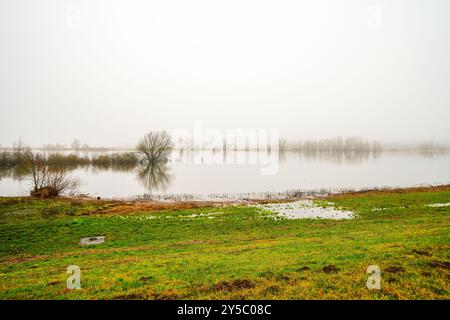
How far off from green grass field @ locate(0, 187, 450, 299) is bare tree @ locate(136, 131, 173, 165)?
68.1m

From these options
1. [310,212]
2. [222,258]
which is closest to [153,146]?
[310,212]

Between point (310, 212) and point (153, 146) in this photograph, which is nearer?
point (310, 212)

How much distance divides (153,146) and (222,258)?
274ft

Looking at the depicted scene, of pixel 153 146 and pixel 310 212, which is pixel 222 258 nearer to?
pixel 310 212

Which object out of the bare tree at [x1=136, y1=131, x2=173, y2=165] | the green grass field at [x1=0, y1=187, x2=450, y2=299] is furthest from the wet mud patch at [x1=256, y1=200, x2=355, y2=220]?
the bare tree at [x1=136, y1=131, x2=173, y2=165]

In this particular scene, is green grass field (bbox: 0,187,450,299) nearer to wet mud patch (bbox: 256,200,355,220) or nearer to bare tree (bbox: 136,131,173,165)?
wet mud patch (bbox: 256,200,355,220)

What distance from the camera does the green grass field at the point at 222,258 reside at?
22.5ft

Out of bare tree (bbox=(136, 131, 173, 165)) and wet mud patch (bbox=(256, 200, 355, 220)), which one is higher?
bare tree (bbox=(136, 131, 173, 165))

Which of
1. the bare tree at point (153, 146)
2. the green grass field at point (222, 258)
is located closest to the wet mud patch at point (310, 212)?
the green grass field at point (222, 258)

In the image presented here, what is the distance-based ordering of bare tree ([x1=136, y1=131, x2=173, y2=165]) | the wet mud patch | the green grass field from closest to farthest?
the green grass field < the wet mud patch < bare tree ([x1=136, y1=131, x2=173, y2=165])

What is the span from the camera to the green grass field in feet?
22.5

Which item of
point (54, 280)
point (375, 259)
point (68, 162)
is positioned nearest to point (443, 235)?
point (375, 259)

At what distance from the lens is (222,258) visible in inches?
408
